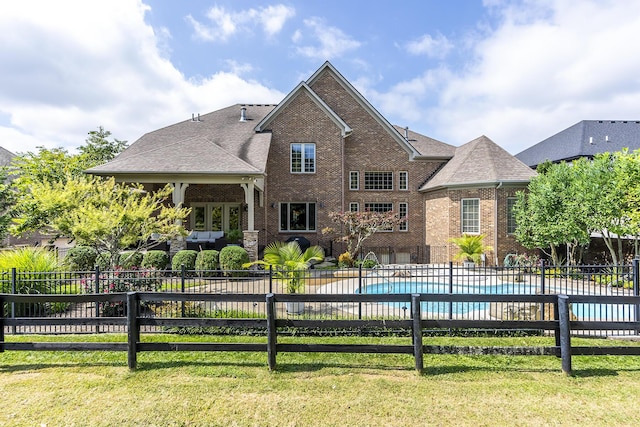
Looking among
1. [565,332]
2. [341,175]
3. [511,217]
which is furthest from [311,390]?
[341,175]

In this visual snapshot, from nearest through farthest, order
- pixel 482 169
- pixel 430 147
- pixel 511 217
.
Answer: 1. pixel 511 217
2. pixel 482 169
3. pixel 430 147

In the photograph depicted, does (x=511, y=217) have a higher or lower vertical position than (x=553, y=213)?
lower

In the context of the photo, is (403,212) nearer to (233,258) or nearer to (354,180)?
(354,180)

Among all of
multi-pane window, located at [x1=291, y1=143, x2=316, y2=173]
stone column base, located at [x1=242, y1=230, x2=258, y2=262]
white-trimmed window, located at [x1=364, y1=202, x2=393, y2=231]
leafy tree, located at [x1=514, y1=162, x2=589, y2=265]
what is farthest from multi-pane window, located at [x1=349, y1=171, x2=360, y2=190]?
leafy tree, located at [x1=514, y1=162, x2=589, y2=265]

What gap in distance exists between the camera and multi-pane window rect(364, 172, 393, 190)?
2045cm

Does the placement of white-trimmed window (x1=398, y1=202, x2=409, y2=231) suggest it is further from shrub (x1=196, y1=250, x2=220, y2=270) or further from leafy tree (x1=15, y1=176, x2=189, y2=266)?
leafy tree (x1=15, y1=176, x2=189, y2=266)

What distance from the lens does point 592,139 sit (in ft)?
91.8

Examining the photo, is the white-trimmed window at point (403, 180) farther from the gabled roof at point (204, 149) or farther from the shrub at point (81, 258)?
the shrub at point (81, 258)

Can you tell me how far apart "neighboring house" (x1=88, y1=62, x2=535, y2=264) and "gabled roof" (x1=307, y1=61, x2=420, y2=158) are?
62 mm

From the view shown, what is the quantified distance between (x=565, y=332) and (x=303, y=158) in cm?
1653

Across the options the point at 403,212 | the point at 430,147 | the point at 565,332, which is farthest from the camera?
the point at 430,147

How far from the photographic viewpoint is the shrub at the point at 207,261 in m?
13.0

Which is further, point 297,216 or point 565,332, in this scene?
point 297,216

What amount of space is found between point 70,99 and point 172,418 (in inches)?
852
